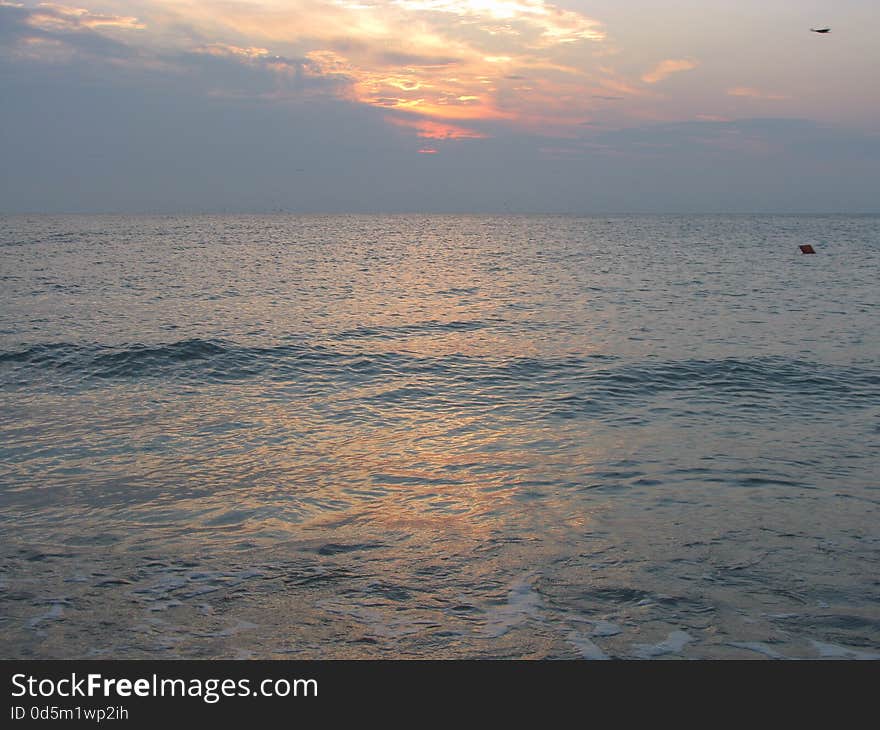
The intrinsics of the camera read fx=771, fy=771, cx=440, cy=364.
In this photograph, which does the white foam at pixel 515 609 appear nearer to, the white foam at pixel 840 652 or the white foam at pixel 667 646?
the white foam at pixel 667 646

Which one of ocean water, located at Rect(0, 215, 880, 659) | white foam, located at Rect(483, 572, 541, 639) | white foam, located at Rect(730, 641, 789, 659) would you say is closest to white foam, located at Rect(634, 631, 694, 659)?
ocean water, located at Rect(0, 215, 880, 659)

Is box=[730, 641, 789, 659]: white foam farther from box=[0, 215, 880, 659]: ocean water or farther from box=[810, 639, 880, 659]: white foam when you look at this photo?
box=[810, 639, 880, 659]: white foam

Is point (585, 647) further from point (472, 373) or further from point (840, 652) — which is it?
point (472, 373)

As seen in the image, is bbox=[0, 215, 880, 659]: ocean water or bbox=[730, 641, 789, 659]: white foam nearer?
bbox=[730, 641, 789, 659]: white foam

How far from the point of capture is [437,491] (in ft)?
39.2

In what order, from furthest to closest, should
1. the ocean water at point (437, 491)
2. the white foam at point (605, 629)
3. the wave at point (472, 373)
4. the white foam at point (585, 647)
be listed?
the wave at point (472, 373), the ocean water at point (437, 491), the white foam at point (605, 629), the white foam at point (585, 647)

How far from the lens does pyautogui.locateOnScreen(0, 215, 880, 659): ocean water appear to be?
7.53 metres

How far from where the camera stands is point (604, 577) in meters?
8.72

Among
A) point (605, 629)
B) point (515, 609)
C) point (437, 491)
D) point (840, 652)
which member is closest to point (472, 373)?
point (437, 491)

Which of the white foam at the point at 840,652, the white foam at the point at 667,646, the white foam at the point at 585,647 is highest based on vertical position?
the white foam at the point at 840,652

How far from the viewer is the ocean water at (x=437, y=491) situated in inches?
297

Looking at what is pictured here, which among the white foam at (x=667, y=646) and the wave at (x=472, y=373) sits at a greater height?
the wave at (x=472, y=373)

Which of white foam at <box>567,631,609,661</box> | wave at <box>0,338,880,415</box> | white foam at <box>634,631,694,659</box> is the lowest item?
white foam at <box>567,631,609,661</box>

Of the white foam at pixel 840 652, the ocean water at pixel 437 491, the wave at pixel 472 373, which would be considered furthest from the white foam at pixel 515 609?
the wave at pixel 472 373
